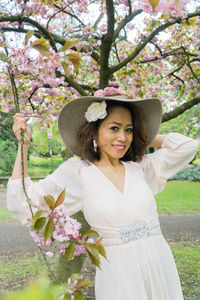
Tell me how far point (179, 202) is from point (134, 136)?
6.77 m

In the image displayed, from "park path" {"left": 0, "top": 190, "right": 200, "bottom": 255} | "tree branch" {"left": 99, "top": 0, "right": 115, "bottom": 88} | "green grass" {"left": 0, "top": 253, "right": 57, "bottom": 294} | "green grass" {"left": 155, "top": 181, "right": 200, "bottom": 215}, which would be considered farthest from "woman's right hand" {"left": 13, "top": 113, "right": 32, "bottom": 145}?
"green grass" {"left": 155, "top": 181, "right": 200, "bottom": 215}

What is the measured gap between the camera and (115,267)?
1367 millimetres

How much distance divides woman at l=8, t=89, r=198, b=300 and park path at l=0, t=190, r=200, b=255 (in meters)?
3.43

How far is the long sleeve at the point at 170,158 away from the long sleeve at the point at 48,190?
16.8 inches

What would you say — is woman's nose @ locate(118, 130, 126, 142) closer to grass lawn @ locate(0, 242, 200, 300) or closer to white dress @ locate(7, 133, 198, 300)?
white dress @ locate(7, 133, 198, 300)

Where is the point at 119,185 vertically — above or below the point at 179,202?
above

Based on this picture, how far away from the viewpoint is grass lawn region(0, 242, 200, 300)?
3.24m

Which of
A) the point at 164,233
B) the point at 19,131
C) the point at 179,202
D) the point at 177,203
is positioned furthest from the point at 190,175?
the point at 19,131

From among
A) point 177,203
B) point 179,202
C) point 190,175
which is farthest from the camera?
point 190,175

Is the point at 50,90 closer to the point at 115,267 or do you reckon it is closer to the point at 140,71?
the point at 140,71

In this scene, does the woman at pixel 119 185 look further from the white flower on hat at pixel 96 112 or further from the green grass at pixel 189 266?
the green grass at pixel 189 266

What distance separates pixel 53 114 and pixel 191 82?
187cm

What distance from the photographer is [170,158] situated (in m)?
1.61

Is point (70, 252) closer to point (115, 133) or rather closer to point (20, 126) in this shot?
point (20, 126)
